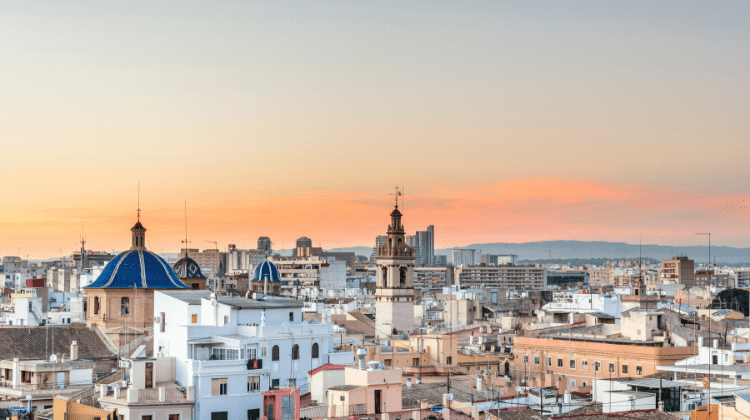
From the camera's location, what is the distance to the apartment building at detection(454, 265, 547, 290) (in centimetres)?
19200

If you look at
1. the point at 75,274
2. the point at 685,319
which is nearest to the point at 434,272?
the point at 75,274

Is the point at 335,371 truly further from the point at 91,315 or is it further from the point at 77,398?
the point at 91,315

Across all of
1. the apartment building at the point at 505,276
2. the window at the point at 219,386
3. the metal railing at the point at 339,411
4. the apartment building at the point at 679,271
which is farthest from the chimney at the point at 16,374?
the apartment building at the point at 505,276

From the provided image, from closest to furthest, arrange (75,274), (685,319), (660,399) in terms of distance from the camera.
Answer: (660,399) < (685,319) < (75,274)

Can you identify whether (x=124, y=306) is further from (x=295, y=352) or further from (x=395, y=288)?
(x=395, y=288)

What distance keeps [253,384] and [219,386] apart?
1103 millimetres

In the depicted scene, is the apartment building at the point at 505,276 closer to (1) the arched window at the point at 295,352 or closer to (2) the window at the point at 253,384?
(1) the arched window at the point at 295,352

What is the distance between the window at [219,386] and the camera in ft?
106

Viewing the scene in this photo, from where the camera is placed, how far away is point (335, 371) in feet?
106

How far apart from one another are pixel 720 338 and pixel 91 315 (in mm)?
23217

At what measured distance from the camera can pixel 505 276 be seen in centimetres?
19575

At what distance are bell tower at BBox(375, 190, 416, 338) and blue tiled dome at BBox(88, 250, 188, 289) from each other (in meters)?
18.0

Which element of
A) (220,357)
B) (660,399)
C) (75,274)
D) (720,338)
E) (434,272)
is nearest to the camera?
(660,399)

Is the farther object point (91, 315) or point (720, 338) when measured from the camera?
point (91, 315)
